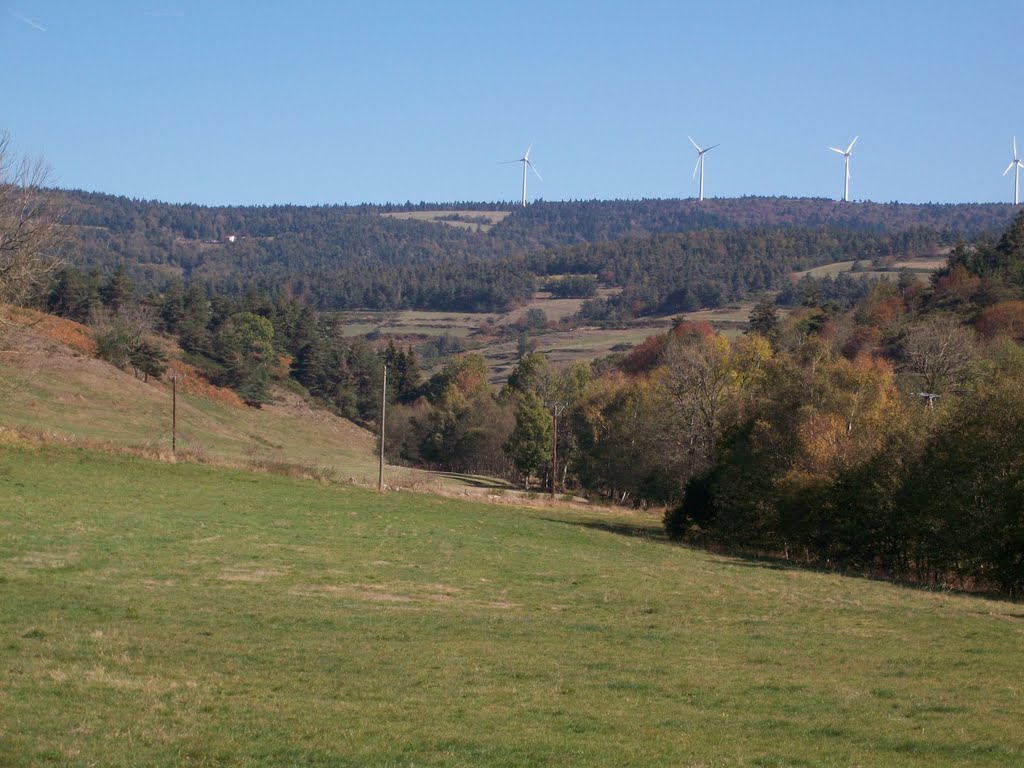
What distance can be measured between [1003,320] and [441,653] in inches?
3679

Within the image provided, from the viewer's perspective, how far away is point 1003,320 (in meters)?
97.2

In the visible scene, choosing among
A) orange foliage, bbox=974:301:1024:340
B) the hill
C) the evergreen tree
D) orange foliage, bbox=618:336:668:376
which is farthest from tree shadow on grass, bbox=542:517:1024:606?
Result: orange foliage, bbox=618:336:668:376

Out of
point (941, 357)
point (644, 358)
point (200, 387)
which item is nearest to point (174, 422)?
point (200, 387)

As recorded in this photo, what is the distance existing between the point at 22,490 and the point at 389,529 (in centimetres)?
1240

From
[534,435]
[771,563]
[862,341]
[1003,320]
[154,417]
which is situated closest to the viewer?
[771,563]

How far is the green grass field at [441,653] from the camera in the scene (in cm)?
1126

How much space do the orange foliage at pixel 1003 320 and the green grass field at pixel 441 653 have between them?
6795cm

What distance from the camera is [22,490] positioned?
34844 millimetres

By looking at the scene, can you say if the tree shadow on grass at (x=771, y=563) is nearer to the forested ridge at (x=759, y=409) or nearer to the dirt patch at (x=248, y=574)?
the forested ridge at (x=759, y=409)

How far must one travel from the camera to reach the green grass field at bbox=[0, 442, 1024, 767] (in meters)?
11.3

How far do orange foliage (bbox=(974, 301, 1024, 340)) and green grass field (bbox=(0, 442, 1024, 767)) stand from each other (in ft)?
223

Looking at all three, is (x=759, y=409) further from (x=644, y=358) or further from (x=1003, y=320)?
(x=644, y=358)

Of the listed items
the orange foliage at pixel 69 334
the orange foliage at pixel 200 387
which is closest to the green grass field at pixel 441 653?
the orange foliage at pixel 69 334

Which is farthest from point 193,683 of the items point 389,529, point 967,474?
point 967,474
